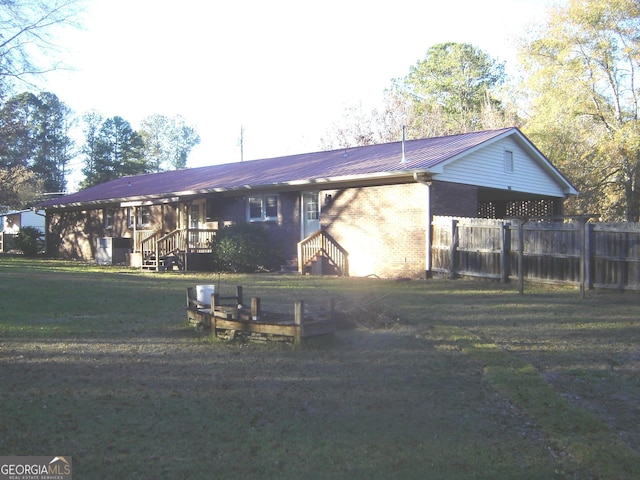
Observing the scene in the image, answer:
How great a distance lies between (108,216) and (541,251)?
21.9m

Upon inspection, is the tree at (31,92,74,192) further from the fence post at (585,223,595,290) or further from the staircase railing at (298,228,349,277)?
the fence post at (585,223,595,290)

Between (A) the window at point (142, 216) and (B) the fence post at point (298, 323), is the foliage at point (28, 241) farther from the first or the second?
(B) the fence post at point (298, 323)

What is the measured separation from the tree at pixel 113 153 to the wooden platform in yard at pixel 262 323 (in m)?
55.0

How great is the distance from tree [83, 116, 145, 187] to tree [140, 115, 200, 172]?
6.85 metres

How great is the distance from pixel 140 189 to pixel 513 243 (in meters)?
19.6

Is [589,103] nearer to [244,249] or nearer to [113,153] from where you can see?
[244,249]

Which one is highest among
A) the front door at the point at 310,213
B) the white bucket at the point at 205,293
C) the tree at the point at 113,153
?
the tree at the point at 113,153

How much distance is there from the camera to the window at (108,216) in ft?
97.3

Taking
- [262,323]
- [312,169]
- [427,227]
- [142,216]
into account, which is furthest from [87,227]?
[262,323]

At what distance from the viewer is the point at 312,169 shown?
21.7 m

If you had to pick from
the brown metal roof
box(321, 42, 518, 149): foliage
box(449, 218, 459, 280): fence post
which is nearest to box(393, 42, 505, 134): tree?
box(321, 42, 518, 149): foliage

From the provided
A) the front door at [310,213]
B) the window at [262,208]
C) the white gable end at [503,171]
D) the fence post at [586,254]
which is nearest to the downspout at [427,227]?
the white gable end at [503,171]

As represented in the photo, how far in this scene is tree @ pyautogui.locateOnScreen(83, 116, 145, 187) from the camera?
61000mm

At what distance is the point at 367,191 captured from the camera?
61.4 ft
